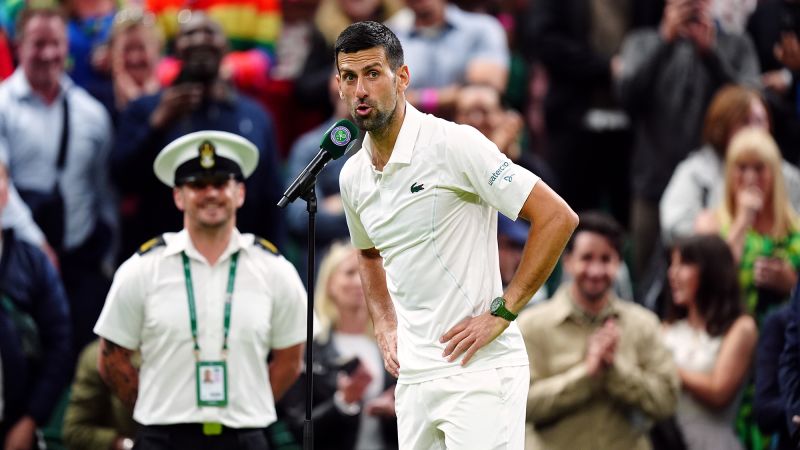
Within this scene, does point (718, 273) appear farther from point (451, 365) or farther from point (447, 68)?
point (451, 365)

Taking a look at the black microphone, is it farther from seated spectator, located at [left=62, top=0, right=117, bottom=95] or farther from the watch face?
seated spectator, located at [left=62, top=0, right=117, bottom=95]

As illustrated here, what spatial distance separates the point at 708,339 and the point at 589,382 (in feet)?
3.52

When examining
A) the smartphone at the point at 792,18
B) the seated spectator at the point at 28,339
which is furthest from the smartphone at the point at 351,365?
the smartphone at the point at 792,18

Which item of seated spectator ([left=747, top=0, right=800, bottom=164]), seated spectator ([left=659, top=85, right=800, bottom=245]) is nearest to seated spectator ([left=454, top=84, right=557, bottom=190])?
seated spectator ([left=659, top=85, right=800, bottom=245])

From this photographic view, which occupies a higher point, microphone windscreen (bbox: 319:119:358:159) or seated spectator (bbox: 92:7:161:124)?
seated spectator (bbox: 92:7:161:124)

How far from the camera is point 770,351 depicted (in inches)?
324

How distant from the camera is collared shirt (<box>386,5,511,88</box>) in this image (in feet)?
35.5

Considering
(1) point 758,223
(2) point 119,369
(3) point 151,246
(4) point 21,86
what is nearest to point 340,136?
(3) point 151,246

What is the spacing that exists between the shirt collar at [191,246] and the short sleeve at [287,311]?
22 centimetres

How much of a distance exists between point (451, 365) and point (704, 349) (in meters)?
3.51

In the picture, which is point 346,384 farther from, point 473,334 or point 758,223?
point 473,334

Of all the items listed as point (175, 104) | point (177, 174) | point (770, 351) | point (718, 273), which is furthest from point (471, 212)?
point (175, 104)

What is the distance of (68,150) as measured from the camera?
10.2 metres

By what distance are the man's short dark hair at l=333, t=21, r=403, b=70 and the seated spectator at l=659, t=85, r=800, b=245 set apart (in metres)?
4.46
